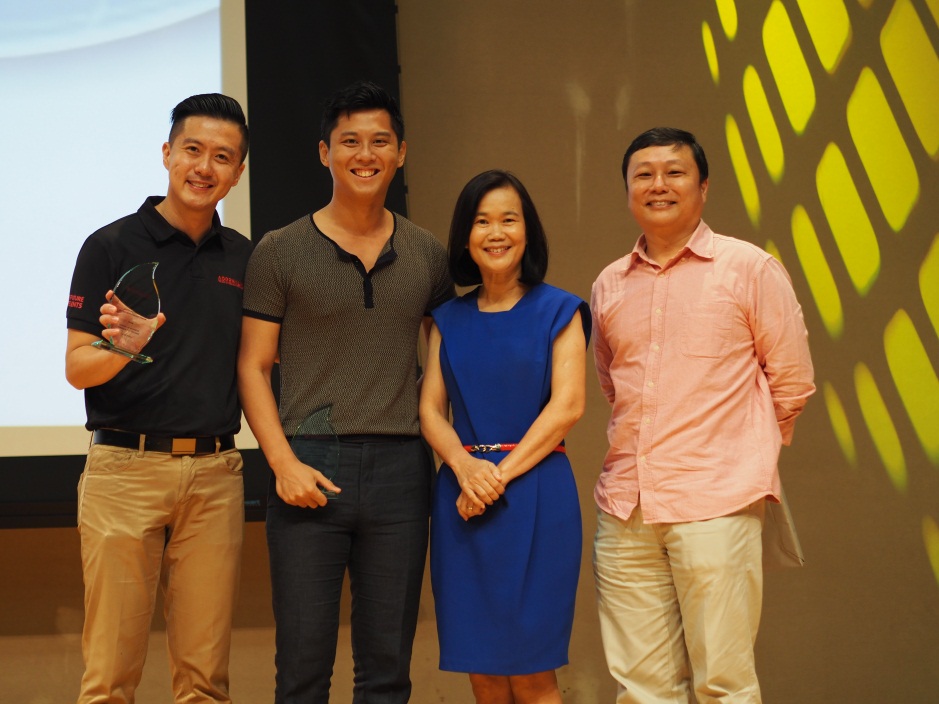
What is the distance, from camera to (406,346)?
220 centimetres

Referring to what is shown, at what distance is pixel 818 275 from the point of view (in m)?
3.76

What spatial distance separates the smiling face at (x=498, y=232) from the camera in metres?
2.16

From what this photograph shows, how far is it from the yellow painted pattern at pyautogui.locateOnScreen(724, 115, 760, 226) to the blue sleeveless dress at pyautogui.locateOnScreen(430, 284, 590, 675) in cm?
187

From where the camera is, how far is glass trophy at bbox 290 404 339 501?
2076 millimetres

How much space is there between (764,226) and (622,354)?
1.77m

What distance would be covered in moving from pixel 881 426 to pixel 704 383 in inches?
75.0

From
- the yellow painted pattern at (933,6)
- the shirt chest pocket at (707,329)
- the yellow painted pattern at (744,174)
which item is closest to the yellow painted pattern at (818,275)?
the yellow painted pattern at (744,174)

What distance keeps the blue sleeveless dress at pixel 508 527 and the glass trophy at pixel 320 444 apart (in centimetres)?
26

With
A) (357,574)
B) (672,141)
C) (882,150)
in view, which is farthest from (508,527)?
(882,150)

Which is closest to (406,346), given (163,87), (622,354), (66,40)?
(622,354)

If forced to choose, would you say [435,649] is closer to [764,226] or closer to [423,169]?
[423,169]

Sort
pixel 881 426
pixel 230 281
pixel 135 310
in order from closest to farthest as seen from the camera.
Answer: pixel 135 310 < pixel 230 281 < pixel 881 426

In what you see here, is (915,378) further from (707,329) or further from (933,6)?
(707,329)

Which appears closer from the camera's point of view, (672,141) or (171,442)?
(171,442)
